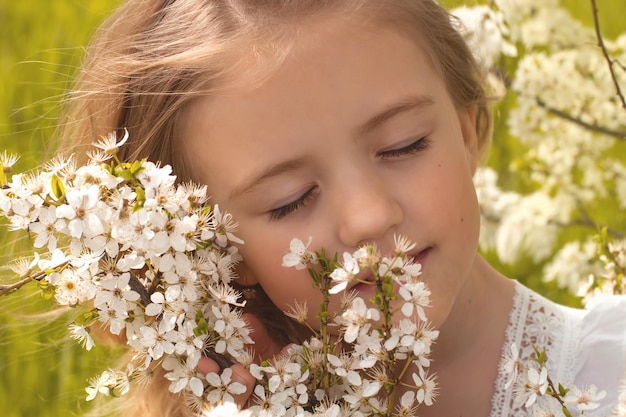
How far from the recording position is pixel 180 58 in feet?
6.07

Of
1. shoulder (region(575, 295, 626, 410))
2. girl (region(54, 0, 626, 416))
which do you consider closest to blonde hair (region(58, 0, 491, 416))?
girl (region(54, 0, 626, 416))

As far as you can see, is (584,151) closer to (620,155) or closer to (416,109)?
(620,155)

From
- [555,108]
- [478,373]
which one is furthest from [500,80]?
[478,373]

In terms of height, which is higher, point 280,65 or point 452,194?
point 280,65

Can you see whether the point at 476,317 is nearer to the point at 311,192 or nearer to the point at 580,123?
the point at 311,192

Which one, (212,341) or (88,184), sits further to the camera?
(212,341)

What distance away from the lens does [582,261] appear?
2879 mm

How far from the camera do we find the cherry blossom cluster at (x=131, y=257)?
1362 mm

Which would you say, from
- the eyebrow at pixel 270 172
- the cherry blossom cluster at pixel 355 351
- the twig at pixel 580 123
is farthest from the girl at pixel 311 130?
the twig at pixel 580 123

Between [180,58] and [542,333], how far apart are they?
107cm

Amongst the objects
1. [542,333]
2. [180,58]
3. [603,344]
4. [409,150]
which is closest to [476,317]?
[542,333]

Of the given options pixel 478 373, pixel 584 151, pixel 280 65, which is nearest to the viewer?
pixel 280 65

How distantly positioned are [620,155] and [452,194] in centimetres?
209

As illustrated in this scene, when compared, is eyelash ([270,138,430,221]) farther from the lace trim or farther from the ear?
the lace trim
